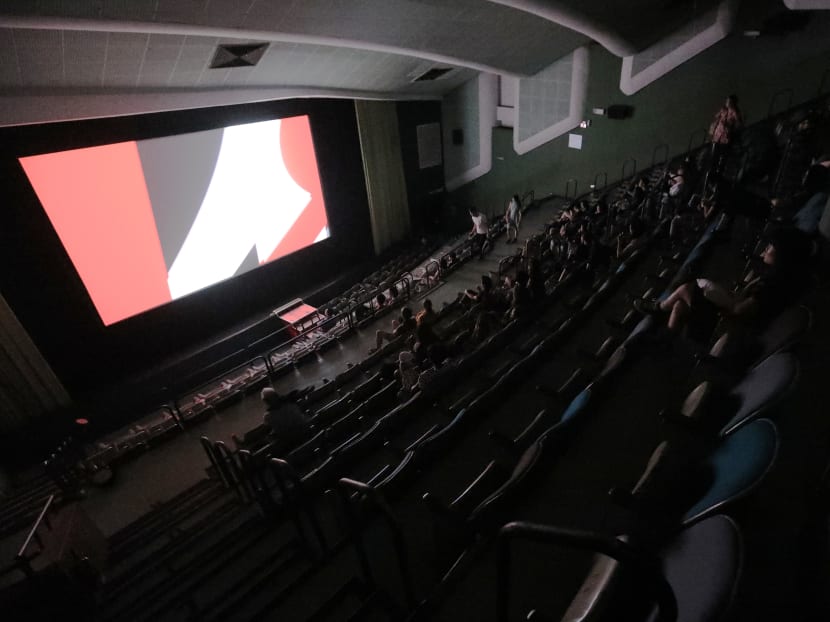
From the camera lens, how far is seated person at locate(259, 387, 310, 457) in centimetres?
472

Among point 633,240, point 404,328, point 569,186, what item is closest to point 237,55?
point 404,328

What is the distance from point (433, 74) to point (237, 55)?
7295 millimetres

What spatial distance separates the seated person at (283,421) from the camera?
15.5 ft

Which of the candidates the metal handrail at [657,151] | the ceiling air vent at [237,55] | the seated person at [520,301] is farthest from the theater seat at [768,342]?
the metal handrail at [657,151]

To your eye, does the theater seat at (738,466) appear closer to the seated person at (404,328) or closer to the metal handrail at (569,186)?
the seated person at (404,328)

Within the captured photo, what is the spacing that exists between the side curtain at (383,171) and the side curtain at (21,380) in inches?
374

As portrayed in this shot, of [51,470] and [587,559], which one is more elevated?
[587,559]

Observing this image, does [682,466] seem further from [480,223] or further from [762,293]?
[480,223]

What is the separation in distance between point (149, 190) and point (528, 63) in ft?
34.7

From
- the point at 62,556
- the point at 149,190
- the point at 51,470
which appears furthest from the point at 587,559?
the point at 149,190

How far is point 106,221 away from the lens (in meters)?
9.00

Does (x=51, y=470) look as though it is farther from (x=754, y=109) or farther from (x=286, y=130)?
(x=754, y=109)

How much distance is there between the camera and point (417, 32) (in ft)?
→ 28.5

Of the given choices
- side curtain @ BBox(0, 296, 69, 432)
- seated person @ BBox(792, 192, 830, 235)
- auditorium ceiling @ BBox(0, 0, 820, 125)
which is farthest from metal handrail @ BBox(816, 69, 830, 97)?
side curtain @ BBox(0, 296, 69, 432)
